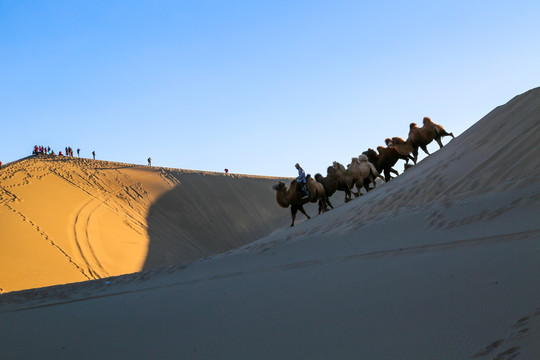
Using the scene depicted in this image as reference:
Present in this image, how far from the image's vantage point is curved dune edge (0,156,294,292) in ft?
70.7

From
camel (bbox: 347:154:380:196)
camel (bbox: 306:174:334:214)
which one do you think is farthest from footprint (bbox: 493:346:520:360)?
camel (bbox: 347:154:380:196)

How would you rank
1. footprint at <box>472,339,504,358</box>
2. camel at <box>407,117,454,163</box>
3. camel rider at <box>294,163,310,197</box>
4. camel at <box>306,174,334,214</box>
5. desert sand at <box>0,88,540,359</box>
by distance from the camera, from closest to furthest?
footprint at <box>472,339,504,358</box>
desert sand at <box>0,88,540,359</box>
camel rider at <box>294,163,310,197</box>
camel at <box>306,174,334,214</box>
camel at <box>407,117,454,163</box>

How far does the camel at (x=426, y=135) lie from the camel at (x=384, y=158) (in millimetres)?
776

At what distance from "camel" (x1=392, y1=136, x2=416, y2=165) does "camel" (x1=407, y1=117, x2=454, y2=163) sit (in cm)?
12

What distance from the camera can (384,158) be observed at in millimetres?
21141

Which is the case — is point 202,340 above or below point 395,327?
above

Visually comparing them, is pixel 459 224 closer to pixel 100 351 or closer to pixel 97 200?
pixel 100 351

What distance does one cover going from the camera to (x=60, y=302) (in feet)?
29.6

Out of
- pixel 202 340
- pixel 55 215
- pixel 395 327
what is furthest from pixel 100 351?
pixel 55 215

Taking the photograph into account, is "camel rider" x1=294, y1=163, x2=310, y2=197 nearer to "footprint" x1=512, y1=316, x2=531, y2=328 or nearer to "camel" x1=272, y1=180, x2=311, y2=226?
"camel" x1=272, y1=180, x2=311, y2=226

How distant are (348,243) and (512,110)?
745cm

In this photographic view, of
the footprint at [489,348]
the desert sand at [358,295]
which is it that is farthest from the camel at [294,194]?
the footprint at [489,348]

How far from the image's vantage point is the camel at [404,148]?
20.8 metres

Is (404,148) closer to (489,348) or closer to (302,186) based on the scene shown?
(302,186)
